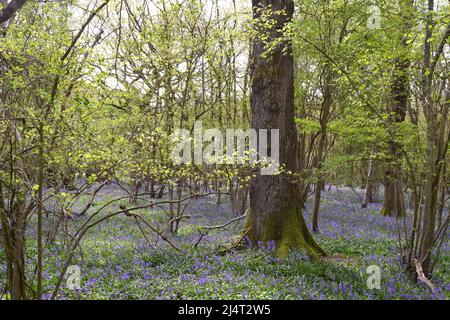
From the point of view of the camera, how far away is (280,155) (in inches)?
348

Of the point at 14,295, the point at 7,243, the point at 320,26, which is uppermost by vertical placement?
the point at 320,26

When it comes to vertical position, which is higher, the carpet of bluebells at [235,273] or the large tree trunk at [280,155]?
the large tree trunk at [280,155]

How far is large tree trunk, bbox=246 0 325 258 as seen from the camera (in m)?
8.60

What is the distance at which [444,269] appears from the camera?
318 inches

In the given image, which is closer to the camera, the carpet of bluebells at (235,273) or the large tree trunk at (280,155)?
the carpet of bluebells at (235,273)

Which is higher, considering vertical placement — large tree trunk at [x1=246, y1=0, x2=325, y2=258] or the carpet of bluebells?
large tree trunk at [x1=246, y1=0, x2=325, y2=258]

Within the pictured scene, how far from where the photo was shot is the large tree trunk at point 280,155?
8.60 m

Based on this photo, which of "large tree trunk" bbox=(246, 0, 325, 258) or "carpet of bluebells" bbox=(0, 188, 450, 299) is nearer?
"carpet of bluebells" bbox=(0, 188, 450, 299)

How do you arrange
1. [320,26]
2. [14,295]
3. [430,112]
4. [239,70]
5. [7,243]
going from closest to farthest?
[7,243] < [14,295] < [430,112] < [320,26] < [239,70]
